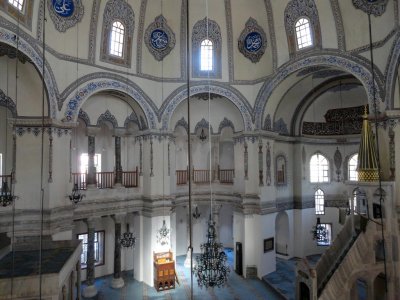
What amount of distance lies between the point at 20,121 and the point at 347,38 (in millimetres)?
11686

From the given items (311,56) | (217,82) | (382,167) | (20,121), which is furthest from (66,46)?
(382,167)

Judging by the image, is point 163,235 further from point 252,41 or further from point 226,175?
point 252,41

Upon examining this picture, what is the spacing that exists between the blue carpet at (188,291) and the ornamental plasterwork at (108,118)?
6967mm

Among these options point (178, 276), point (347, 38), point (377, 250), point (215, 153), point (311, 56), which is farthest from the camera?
point (215, 153)

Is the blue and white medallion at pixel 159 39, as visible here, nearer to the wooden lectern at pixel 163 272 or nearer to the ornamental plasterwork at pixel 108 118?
the ornamental plasterwork at pixel 108 118

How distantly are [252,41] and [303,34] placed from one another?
7.43ft

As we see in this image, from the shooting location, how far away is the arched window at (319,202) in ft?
56.7

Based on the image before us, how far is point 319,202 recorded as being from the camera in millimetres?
17312

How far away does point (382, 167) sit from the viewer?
10.5 m

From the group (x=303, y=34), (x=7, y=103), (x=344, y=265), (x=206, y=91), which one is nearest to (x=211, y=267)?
(x=344, y=265)

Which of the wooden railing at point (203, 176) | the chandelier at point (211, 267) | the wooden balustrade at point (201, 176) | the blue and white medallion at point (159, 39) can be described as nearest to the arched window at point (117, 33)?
the blue and white medallion at point (159, 39)

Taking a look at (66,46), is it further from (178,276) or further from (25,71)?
(178,276)

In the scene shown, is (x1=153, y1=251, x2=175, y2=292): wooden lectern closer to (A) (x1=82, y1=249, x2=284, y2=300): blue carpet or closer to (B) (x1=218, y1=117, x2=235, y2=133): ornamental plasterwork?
(A) (x1=82, y1=249, x2=284, y2=300): blue carpet

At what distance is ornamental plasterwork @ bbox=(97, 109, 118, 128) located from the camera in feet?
45.6
